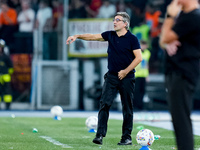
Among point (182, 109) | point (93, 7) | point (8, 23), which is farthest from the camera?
point (93, 7)

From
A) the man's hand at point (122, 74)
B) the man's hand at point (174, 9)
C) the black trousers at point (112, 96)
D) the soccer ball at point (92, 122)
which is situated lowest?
the soccer ball at point (92, 122)

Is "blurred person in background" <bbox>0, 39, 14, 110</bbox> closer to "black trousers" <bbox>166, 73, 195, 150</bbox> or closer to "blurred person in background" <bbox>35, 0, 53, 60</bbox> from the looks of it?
"blurred person in background" <bbox>35, 0, 53, 60</bbox>

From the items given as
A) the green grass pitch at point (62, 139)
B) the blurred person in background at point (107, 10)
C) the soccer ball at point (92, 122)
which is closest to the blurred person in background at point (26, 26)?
the blurred person in background at point (107, 10)

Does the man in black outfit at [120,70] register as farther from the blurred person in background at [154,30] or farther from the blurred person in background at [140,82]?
the blurred person in background at [154,30]

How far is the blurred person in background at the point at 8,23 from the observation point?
19.0 metres

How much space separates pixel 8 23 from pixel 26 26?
2.09ft

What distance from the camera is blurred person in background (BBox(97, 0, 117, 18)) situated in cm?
1930

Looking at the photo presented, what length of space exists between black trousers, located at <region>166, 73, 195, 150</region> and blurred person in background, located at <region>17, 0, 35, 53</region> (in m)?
13.8

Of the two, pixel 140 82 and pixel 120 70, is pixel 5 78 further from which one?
pixel 120 70

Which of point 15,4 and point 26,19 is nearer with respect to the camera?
point 26,19

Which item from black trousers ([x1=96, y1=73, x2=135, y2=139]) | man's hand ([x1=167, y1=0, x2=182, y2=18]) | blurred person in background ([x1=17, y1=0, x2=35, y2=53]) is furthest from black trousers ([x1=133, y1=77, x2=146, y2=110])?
man's hand ([x1=167, y1=0, x2=182, y2=18])

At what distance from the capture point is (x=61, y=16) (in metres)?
19.1

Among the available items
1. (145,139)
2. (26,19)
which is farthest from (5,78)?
(145,139)

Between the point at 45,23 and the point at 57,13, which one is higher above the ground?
the point at 57,13
